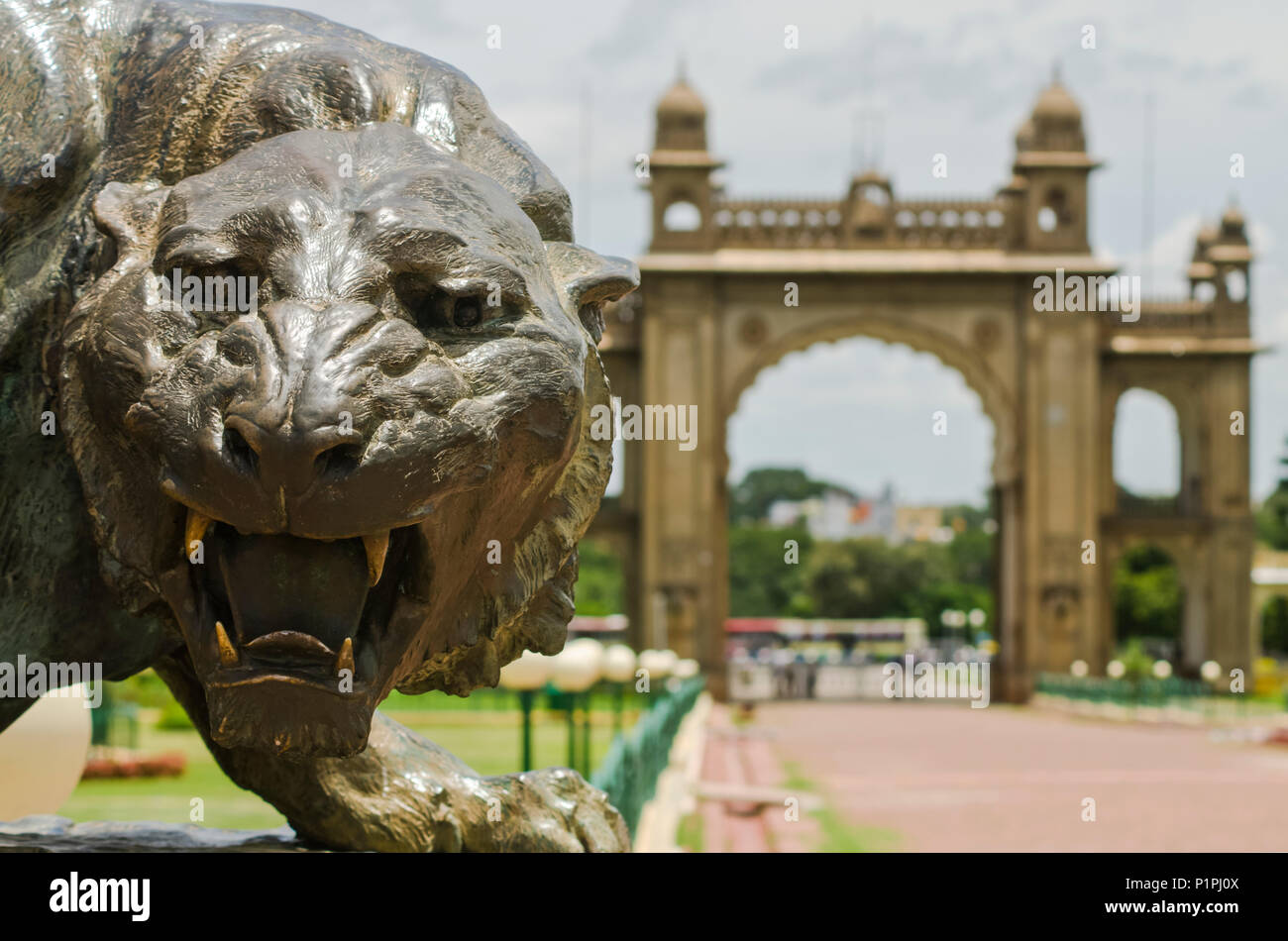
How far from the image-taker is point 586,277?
221 centimetres

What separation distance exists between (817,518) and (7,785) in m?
104

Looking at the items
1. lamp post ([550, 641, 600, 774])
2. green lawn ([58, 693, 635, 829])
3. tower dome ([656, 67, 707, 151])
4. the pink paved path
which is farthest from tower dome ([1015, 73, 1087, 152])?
lamp post ([550, 641, 600, 774])

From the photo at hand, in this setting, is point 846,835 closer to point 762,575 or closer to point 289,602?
point 289,602

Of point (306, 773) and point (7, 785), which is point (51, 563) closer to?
point (306, 773)

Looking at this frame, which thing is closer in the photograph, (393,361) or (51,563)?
(393,361)

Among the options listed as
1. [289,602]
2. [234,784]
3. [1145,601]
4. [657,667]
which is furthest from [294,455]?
[1145,601]

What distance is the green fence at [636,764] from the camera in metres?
7.02

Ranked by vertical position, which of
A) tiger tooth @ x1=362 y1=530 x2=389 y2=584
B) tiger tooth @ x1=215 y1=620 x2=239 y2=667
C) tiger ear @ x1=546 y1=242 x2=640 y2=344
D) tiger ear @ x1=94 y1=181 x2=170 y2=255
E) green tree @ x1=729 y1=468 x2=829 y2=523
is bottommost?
tiger tooth @ x1=215 y1=620 x2=239 y2=667

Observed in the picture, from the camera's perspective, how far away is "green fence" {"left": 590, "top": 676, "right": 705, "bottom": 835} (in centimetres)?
702

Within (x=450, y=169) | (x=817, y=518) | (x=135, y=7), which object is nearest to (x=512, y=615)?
(x=450, y=169)

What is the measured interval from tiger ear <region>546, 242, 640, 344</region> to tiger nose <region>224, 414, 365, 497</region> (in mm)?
514

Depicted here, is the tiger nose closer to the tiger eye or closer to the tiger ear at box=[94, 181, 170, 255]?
the tiger eye

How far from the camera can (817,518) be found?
10812 centimetres
